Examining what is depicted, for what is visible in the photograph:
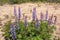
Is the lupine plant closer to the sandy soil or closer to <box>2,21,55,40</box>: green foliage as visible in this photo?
<box>2,21,55,40</box>: green foliage

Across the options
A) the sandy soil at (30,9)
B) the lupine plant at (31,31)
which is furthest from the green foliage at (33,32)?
the sandy soil at (30,9)

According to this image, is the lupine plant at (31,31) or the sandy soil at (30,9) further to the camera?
the sandy soil at (30,9)

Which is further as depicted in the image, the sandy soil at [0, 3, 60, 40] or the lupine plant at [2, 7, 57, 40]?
the sandy soil at [0, 3, 60, 40]

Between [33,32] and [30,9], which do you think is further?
[30,9]

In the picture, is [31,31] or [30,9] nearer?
[31,31]

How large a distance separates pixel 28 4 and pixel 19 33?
9.10 feet

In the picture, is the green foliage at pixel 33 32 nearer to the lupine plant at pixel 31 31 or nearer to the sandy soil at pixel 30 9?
the lupine plant at pixel 31 31

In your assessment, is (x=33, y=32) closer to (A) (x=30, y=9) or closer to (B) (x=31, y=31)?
(B) (x=31, y=31)

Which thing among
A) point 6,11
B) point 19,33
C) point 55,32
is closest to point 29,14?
point 6,11

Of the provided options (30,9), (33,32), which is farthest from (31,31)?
(30,9)

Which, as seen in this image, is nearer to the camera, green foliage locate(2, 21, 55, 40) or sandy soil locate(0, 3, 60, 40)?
green foliage locate(2, 21, 55, 40)

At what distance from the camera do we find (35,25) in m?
4.93

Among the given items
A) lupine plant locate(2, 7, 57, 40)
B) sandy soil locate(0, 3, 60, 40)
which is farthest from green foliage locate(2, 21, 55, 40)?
sandy soil locate(0, 3, 60, 40)

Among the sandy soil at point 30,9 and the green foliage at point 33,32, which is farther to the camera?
the sandy soil at point 30,9
